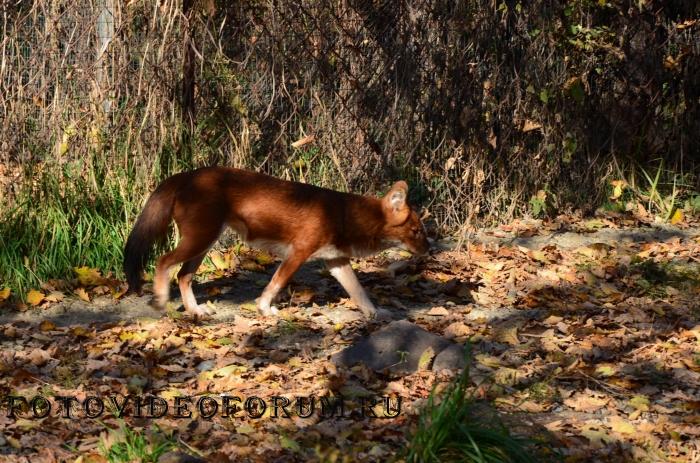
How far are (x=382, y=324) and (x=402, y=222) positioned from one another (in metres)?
1.04

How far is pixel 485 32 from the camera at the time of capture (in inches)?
377

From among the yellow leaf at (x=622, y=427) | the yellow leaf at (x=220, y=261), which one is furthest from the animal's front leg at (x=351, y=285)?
the yellow leaf at (x=622, y=427)

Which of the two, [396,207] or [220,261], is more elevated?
[396,207]

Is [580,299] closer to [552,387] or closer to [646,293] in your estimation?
[646,293]

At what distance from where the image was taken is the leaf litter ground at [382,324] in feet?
16.8

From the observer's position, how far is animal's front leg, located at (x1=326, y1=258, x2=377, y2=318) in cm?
758

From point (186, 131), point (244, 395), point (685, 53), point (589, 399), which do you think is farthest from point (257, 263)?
point (685, 53)

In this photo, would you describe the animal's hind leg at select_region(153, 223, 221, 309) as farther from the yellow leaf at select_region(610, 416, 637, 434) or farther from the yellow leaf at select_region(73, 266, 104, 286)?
the yellow leaf at select_region(610, 416, 637, 434)

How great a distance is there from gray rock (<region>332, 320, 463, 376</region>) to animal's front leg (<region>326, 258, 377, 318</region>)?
1195 mm

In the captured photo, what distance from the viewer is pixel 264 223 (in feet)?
24.5

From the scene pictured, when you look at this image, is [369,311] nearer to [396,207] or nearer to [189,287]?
[396,207]

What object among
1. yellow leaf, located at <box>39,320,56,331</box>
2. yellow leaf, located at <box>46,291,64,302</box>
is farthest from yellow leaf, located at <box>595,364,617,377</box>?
yellow leaf, located at <box>46,291,64,302</box>

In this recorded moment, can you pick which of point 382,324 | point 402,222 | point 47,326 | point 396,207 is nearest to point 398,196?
point 396,207

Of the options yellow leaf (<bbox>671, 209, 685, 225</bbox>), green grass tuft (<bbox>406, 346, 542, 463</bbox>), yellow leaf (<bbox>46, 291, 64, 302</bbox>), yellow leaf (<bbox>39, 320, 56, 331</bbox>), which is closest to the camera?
green grass tuft (<bbox>406, 346, 542, 463</bbox>)
